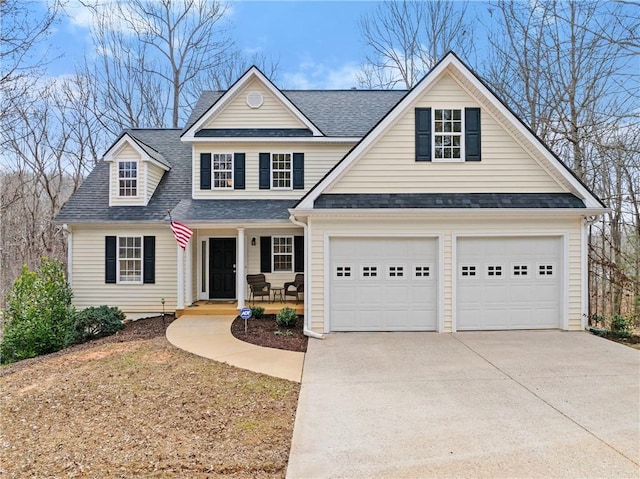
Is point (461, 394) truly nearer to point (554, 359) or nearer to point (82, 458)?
point (554, 359)

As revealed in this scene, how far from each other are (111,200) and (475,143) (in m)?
11.3

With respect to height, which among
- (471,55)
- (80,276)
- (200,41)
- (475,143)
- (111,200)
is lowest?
(80,276)

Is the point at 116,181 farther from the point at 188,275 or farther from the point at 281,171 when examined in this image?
the point at 281,171

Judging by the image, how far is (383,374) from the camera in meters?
6.29

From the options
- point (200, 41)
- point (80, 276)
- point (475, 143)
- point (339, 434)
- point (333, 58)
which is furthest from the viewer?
point (200, 41)

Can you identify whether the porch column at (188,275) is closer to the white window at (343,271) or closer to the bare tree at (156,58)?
the white window at (343,271)

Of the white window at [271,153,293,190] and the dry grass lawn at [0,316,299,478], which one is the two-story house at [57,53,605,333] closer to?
the white window at [271,153,293,190]

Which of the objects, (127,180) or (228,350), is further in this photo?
(127,180)

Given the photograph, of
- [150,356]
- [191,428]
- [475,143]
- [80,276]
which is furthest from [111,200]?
[475,143]

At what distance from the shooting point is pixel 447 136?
31.5 ft

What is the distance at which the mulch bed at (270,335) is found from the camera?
27.2 ft

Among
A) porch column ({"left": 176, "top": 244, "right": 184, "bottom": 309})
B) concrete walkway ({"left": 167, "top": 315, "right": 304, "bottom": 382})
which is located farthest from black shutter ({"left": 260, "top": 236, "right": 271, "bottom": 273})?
concrete walkway ({"left": 167, "top": 315, "right": 304, "bottom": 382})

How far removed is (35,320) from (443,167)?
11.1m

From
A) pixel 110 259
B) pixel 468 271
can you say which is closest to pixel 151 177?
pixel 110 259
